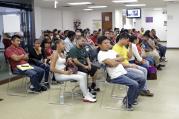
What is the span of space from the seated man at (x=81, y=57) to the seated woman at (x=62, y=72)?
24 cm

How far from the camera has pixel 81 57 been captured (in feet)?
17.4

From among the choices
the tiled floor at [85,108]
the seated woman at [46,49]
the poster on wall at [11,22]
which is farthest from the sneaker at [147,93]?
the poster on wall at [11,22]

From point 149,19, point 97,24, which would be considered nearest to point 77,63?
point 97,24

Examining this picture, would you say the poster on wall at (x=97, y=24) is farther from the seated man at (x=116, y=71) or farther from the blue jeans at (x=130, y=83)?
the blue jeans at (x=130, y=83)

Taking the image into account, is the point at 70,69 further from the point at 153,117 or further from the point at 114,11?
the point at 114,11

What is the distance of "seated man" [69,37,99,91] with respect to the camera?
514cm

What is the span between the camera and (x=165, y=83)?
6234mm

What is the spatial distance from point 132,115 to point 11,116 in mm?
1815

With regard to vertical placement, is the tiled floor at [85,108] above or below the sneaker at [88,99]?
below

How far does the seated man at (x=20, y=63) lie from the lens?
17.5 feet

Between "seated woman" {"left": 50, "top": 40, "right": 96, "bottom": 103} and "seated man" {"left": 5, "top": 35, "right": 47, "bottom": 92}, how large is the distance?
2.52 ft

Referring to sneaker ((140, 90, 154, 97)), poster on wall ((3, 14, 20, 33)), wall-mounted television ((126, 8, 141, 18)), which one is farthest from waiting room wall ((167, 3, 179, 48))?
sneaker ((140, 90, 154, 97))

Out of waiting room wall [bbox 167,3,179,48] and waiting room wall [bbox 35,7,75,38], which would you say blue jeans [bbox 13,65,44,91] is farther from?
waiting room wall [bbox 167,3,179,48]

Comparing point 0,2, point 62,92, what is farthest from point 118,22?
point 62,92
